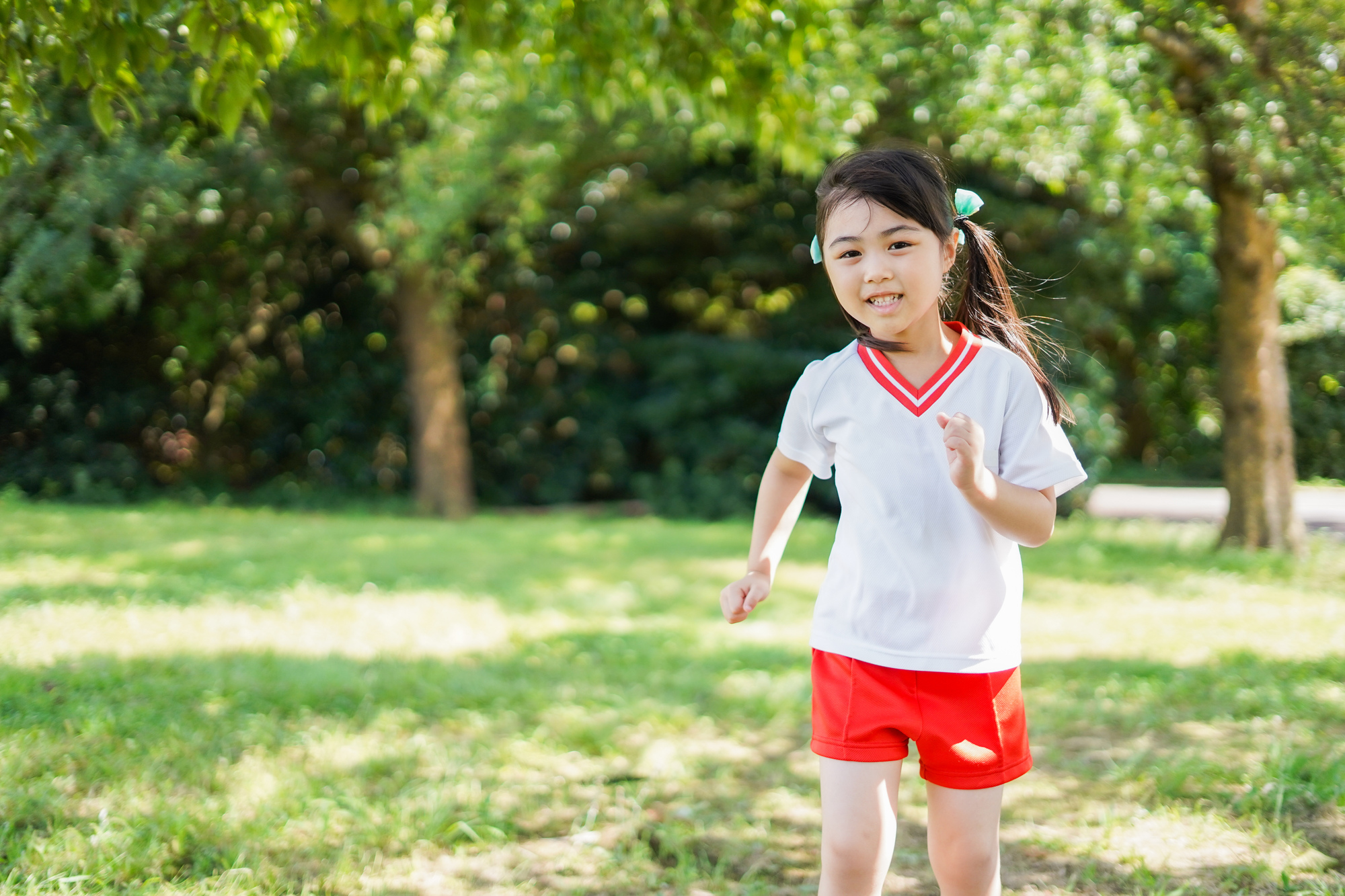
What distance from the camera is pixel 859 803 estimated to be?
6.63 feet

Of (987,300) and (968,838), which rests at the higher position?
(987,300)

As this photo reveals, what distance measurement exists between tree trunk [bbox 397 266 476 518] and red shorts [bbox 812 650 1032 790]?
1088 cm

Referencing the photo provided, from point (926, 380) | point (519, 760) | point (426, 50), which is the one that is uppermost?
point (426, 50)

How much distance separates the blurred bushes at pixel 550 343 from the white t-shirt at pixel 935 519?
9.09 m

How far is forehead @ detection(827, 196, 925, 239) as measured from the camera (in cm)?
205

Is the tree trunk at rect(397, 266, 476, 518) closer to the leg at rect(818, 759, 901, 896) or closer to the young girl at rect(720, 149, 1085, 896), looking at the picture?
the young girl at rect(720, 149, 1085, 896)

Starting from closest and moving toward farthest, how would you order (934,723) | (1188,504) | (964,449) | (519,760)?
1. (964,449)
2. (934,723)
3. (519,760)
4. (1188,504)

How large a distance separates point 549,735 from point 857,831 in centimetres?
225

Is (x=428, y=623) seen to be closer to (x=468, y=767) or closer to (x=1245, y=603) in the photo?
(x=468, y=767)

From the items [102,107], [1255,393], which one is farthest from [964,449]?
[1255,393]

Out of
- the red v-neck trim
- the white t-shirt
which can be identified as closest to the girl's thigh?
the white t-shirt

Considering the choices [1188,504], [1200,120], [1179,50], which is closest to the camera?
[1179,50]

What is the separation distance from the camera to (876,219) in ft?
6.73

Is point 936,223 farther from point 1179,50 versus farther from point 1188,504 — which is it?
point 1188,504
